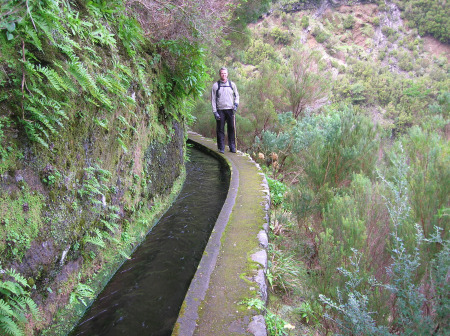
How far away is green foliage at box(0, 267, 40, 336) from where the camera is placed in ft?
5.78

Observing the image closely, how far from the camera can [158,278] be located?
329 centimetres

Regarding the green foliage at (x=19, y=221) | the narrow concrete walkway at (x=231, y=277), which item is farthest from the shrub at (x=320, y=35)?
the green foliage at (x=19, y=221)

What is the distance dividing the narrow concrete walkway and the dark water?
39cm

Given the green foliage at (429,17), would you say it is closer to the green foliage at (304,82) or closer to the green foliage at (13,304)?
the green foliage at (304,82)

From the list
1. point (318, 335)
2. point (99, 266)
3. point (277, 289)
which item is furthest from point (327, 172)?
point (99, 266)

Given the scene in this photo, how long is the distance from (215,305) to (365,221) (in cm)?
182

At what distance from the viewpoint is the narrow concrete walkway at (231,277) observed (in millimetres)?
2252

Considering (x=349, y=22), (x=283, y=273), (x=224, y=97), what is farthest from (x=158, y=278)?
(x=349, y=22)

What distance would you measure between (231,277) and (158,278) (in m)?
0.96

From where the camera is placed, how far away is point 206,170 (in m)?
7.33

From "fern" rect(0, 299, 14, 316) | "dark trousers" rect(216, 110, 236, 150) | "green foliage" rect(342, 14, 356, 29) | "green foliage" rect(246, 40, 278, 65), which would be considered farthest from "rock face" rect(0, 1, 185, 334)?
"green foliage" rect(342, 14, 356, 29)

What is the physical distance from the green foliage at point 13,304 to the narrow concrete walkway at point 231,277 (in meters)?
1.04

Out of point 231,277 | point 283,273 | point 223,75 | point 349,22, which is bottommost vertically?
point 283,273

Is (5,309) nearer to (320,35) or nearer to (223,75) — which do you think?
(223,75)
